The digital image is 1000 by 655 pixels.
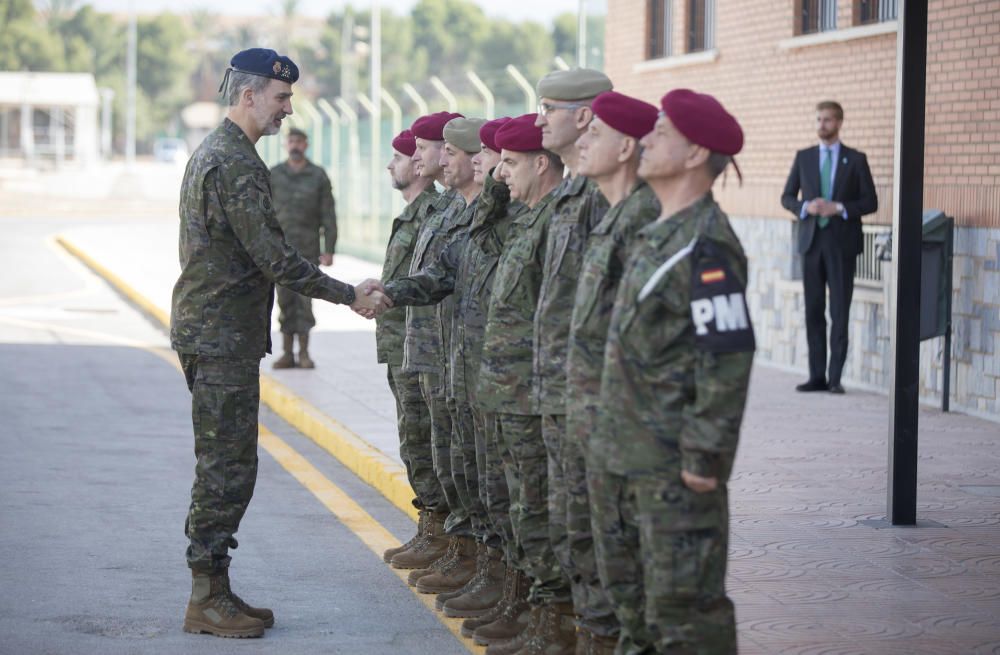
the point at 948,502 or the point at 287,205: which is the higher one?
the point at 287,205

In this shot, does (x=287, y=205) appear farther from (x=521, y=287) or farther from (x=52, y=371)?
(x=521, y=287)

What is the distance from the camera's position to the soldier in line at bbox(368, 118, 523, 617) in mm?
6371

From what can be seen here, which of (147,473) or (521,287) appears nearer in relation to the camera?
(521,287)

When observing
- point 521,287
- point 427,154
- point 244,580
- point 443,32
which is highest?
point 443,32

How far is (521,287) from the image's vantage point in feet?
19.1

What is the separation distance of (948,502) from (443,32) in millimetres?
132599

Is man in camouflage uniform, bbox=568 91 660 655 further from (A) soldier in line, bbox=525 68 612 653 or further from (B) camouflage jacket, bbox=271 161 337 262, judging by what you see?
(B) camouflage jacket, bbox=271 161 337 262

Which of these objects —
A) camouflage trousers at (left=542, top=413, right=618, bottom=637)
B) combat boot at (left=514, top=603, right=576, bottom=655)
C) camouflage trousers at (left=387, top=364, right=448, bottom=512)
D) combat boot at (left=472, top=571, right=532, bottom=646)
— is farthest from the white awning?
camouflage trousers at (left=542, top=413, right=618, bottom=637)

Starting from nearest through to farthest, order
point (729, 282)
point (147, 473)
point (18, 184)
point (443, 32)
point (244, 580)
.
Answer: point (729, 282), point (244, 580), point (147, 473), point (18, 184), point (443, 32)

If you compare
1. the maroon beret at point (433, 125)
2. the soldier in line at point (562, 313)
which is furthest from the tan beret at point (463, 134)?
the soldier in line at point (562, 313)

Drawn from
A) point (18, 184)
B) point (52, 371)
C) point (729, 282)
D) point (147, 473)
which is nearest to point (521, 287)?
point (729, 282)

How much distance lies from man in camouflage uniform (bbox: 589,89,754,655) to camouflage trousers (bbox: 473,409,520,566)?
1.40 meters

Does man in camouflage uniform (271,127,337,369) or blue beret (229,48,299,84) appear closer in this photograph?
blue beret (229,48,299,84)

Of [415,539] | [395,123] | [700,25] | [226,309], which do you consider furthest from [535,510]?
[395,123]
